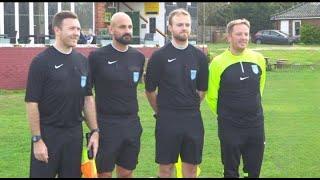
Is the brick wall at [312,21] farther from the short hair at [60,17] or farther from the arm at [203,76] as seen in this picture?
the short hair at [60,17]

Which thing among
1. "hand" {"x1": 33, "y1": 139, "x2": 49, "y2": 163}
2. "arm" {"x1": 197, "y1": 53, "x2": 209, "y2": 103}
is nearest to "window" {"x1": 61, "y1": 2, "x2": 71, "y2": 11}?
"arm" {"x1": 197, "y1": 53, "x2": 209, "y2": 103}

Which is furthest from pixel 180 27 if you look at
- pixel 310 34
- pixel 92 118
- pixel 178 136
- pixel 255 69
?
pixel 310 34

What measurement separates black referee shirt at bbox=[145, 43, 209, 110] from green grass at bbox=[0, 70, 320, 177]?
248 centimetres

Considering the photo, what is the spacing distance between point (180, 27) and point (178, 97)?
0.79 meters

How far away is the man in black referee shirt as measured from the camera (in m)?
6.00

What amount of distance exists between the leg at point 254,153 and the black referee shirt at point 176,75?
81cm

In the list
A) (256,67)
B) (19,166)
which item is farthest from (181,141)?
(19,166)

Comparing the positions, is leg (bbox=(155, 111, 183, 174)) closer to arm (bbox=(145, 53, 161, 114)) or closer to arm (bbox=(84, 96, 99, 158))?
arm (bbox=(145, 53, 161, 114))

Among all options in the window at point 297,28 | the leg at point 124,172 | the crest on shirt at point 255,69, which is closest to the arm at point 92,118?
the leg at point 124,172

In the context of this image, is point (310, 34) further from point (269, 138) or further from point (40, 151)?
point (40, 151)

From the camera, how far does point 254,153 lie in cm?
716

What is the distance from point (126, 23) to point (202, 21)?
212ft

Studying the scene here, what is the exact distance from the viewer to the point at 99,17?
30.6 metres

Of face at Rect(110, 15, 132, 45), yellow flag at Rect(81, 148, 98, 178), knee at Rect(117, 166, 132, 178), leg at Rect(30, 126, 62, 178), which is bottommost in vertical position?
knee at Rect(117, 166, 132, 178)
